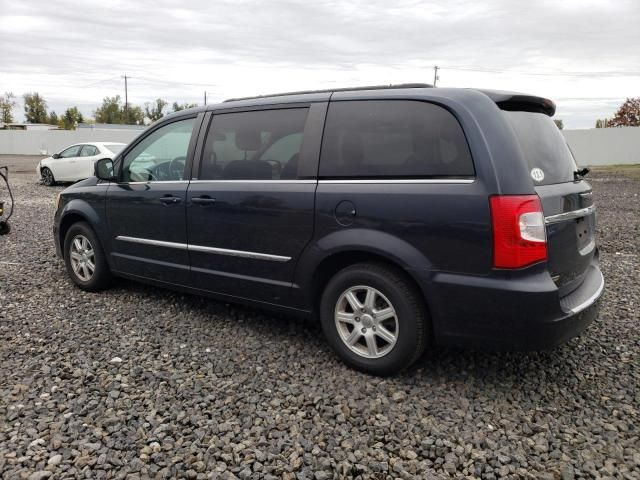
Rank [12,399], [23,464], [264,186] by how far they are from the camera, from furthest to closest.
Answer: [264,186]
[12,399]
[23,464]

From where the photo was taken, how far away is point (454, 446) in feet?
8.87

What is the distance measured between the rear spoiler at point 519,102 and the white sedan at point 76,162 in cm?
1539

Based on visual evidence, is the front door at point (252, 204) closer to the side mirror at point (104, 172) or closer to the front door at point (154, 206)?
the front door at point (154, 206)

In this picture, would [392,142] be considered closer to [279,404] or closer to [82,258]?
[279,404]

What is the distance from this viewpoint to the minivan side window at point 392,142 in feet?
10.2

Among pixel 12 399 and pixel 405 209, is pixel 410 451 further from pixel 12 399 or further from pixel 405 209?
pixel 12 399

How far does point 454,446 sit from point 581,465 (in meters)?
0.58

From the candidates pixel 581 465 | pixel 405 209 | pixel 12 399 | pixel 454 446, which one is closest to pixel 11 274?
pixel 12 399

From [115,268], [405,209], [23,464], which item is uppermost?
[405,209]

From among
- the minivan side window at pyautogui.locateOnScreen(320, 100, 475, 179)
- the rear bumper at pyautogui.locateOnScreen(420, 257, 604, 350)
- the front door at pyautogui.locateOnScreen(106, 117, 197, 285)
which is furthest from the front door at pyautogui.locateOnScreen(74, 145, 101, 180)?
the rear bumper at pyautogui.locateOnScreen(420, 257, 604, 350)

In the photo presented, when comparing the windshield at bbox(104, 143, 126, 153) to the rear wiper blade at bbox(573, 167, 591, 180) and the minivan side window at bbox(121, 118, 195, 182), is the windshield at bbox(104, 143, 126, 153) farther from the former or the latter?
the rear wiper blade at bbox(573, 167, 591, 180)

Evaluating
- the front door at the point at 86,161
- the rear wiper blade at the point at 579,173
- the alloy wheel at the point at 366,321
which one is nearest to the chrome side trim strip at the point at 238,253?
the alloy wheel at the point at 366,321

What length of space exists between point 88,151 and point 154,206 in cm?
1418

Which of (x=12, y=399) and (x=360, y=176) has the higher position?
(x=360, y=176)
